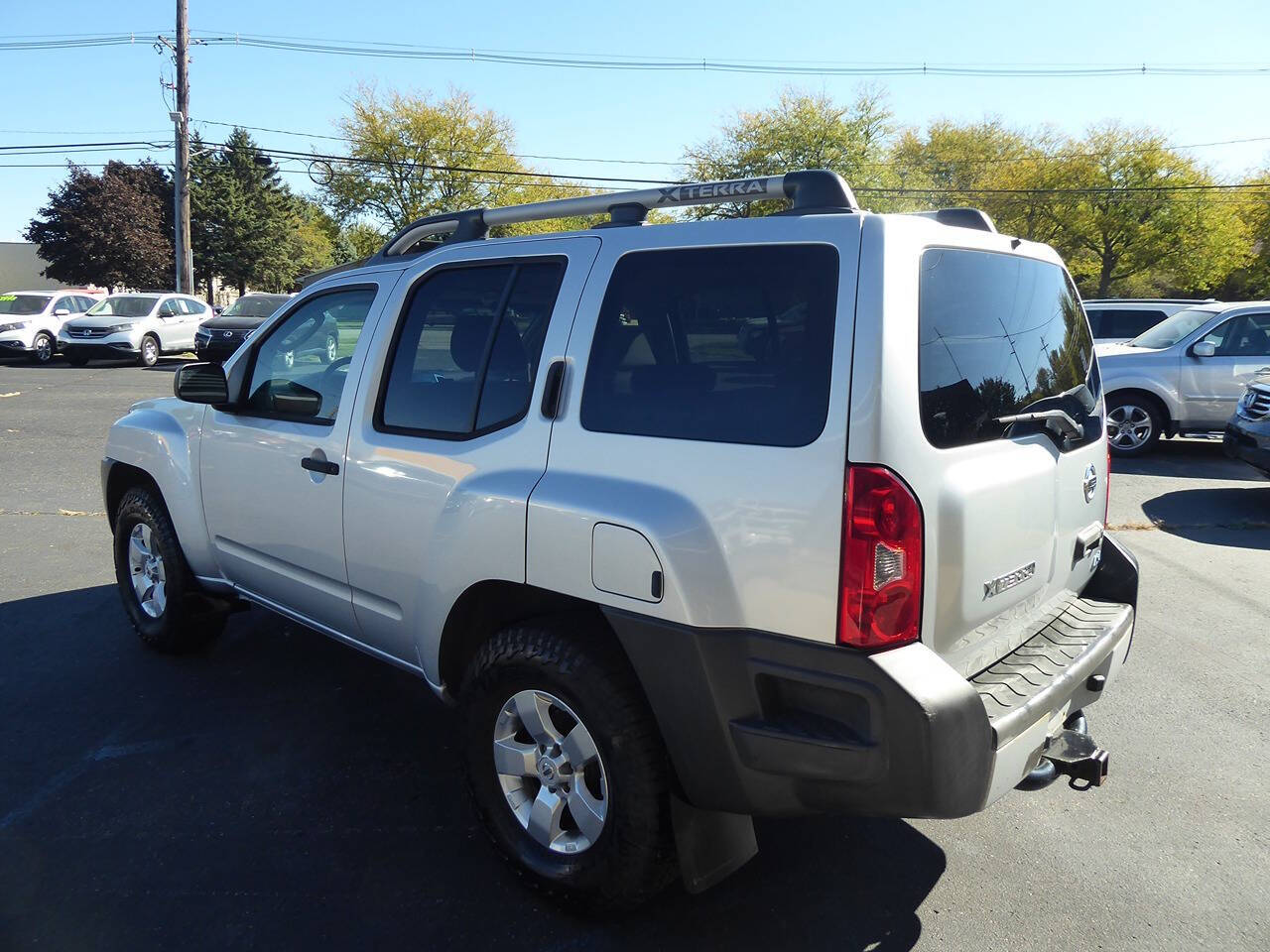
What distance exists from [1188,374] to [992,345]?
9519mm

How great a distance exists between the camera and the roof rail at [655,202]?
8.36ft

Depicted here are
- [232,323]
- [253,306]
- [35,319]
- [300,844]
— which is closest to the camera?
[300,844]

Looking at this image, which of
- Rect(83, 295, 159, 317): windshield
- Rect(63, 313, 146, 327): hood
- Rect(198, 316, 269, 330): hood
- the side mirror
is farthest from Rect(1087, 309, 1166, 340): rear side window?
Rect(83, 295, 159, 317): windshield

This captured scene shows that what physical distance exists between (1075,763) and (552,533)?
1600 millimetres

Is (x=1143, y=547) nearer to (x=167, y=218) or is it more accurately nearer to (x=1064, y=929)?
(x=1064, y=929)

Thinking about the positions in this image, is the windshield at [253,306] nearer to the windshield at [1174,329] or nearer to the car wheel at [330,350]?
the windshield at [1174,329]

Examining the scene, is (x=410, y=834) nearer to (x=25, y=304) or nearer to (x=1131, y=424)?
(x=1131, y=424)

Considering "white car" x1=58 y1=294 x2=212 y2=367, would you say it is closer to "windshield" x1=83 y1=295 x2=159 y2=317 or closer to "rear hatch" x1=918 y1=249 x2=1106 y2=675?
"windshield" x1=83 y1=295 x2=159 y2=317

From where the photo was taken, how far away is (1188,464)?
35.0 feet

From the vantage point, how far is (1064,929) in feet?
8.71

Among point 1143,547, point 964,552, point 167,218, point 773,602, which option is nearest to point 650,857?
Result: point 773,602

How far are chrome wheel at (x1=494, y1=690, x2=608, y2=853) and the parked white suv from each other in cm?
1

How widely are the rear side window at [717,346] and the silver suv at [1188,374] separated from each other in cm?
941

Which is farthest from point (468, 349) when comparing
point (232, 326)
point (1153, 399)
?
point (232, 326)
